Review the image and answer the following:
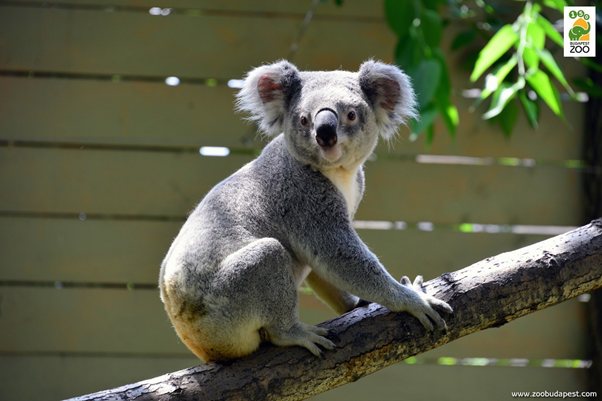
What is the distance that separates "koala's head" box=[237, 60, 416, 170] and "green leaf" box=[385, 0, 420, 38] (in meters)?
0.68

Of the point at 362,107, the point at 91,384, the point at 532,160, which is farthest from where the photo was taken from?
the point at 532,160

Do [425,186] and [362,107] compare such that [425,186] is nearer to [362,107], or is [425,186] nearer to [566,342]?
[566,342]

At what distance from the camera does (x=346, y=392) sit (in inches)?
155

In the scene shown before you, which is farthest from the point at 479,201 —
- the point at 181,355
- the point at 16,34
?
the point at 16,34

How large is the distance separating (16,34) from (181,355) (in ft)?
7.92

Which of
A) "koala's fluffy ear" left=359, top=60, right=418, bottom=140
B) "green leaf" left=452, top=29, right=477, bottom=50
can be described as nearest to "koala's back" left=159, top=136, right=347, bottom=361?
"koala's fluffy ear" left=359, top=60, right=418, bottom=140

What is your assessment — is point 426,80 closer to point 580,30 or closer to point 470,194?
point 470,194

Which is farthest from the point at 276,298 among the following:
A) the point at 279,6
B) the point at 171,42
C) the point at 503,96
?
the point at 279,6

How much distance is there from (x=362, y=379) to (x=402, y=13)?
2.37 meters

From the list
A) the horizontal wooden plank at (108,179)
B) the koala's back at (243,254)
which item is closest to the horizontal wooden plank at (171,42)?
the horizontal wooden plank at (108,179)

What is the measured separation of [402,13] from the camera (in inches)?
123

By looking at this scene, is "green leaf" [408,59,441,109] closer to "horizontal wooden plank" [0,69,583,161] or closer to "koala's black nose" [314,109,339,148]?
"koala's black nose" [314,109,339,148]

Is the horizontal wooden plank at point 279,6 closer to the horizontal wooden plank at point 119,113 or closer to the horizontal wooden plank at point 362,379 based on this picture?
the horizontal wooden plank at point 119,113

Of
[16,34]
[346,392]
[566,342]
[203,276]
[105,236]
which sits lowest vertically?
[346,392]
